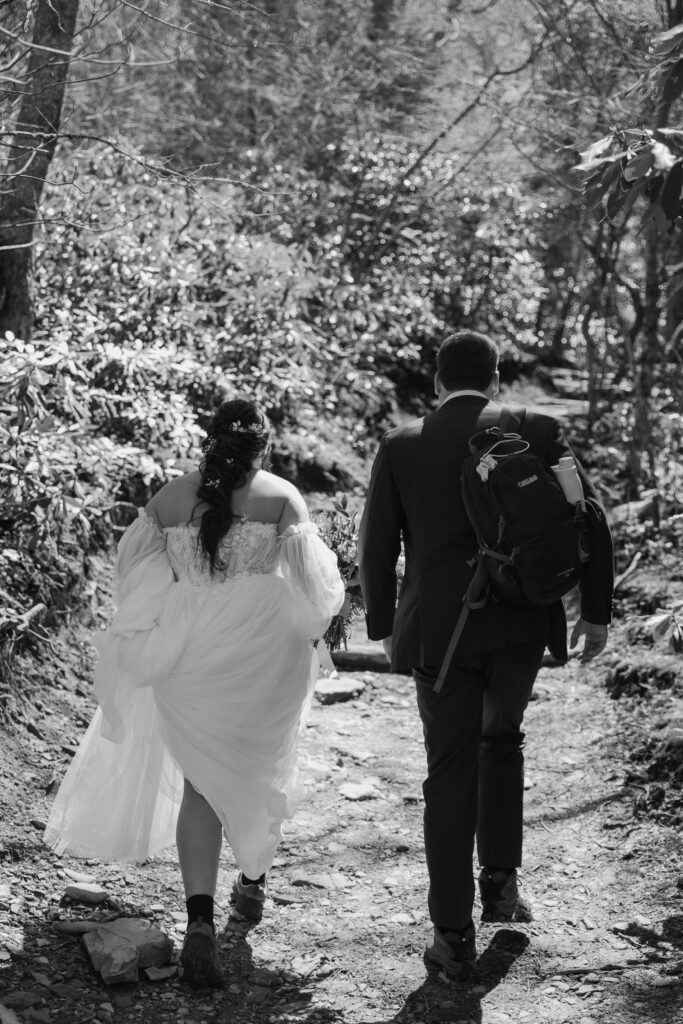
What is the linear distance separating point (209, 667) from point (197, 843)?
1.93 ft

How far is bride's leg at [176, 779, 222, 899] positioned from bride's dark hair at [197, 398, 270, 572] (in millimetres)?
819

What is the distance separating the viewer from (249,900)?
12.7ft

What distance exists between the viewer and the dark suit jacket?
3.47m

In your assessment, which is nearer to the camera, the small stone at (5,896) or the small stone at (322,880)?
the small stone at (5,896)

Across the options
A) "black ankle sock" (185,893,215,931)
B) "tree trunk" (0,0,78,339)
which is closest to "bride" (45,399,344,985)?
"black ankle sock" (185,893,215,931)

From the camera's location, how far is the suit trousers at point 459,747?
3.43m

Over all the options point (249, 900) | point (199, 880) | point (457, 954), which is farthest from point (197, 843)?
point (457, 954)

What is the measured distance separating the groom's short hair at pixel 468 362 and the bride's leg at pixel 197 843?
5.60ft

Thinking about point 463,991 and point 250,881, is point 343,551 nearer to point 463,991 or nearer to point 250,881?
point 250,881

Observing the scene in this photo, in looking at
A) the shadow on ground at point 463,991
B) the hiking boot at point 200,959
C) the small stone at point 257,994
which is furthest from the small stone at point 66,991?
the shadow on ground at point 463,991

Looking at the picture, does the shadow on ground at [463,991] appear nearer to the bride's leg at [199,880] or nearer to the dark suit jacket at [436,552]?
the bride's leg at [199,880]

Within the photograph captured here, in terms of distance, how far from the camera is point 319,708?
247 inches

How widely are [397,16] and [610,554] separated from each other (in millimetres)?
12149

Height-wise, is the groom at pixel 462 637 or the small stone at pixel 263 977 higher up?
the groom at pixel 462 637
